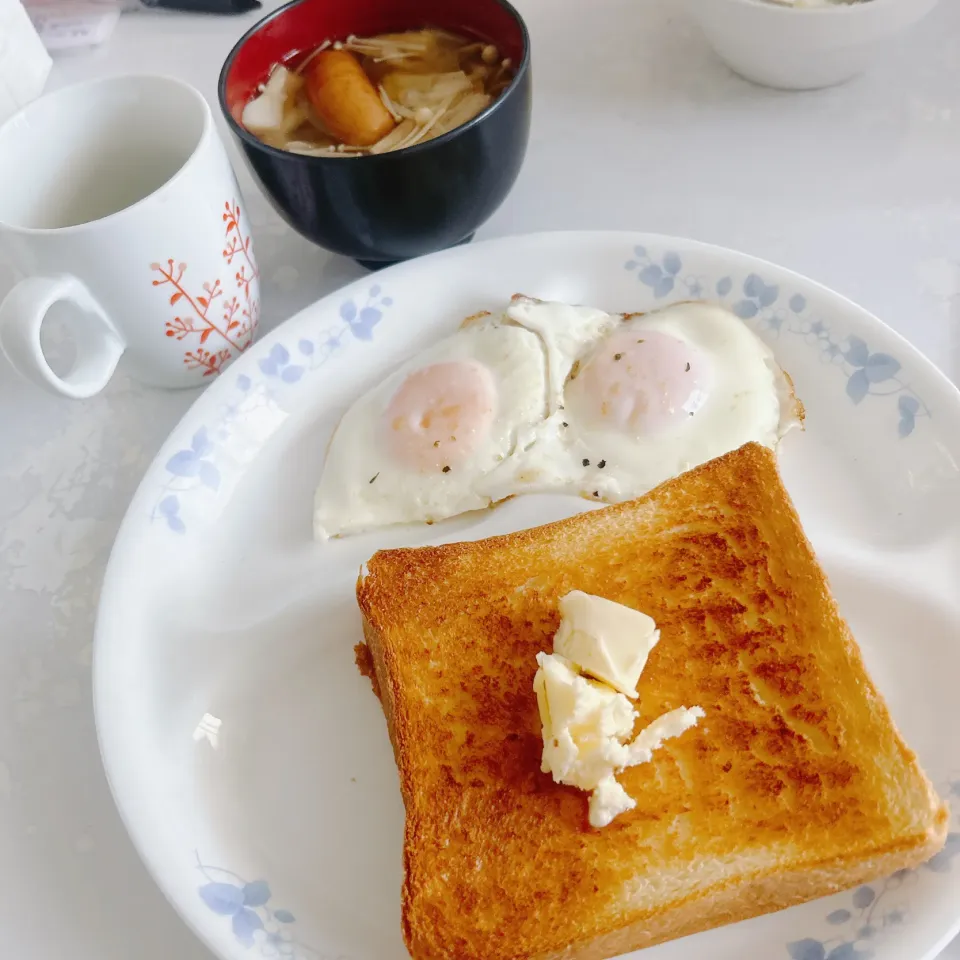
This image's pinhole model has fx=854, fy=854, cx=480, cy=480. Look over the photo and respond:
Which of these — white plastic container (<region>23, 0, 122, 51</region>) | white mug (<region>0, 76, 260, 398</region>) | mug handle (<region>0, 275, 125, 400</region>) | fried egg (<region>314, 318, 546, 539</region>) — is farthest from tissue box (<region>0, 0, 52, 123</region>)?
fried egg (<region>314, 318, 546, 539</region>)

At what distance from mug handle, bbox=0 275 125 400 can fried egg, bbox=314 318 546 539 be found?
0.45m

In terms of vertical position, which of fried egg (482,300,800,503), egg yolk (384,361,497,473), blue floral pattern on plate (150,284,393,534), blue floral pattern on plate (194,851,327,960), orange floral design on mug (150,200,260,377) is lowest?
blue floral pattern on plate (194,851,327,960)

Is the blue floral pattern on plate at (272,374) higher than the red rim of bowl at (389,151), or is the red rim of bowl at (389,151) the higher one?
the red rim of bowl at (389,151)

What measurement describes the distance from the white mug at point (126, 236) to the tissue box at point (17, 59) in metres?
0.78

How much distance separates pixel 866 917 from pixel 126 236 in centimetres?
150

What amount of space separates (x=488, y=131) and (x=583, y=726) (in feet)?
3.42

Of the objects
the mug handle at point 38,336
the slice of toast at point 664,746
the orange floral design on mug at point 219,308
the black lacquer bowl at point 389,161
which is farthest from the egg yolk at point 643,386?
the mug handle at point 38,336

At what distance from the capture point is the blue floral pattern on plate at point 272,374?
5.03 feet

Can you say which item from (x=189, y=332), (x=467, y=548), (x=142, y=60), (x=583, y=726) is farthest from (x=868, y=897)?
(x=142, y=60)

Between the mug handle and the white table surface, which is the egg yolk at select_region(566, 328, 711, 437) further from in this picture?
the mug handle

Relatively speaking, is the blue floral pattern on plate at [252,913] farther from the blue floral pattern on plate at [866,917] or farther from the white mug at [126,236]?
the white mug at [126,236]

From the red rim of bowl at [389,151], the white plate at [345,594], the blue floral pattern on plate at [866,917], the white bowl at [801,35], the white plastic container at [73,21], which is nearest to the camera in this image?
the blue floral pattern on plate at [866,917]

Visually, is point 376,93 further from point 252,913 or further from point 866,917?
point 866,917

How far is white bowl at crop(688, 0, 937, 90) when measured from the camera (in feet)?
5.51
